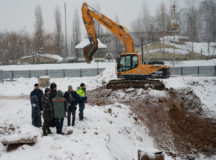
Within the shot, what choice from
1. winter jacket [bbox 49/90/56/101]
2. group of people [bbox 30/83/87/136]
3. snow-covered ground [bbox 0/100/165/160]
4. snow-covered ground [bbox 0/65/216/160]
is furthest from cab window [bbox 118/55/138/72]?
winter jacket [bbox 49/90/56/101]

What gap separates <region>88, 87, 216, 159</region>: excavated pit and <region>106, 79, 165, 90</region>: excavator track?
0.42 metres

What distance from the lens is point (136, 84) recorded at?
54.5 feet

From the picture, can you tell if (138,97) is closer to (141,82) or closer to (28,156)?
(141,82)

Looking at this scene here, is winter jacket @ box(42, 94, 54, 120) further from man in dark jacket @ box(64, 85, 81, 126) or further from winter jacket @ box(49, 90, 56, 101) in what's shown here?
man in dark jacket @ box(64, 85, 81, 126)

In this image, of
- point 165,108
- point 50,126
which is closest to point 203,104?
point 165,108

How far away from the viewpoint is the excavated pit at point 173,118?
11699 mm

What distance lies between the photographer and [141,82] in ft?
54.0

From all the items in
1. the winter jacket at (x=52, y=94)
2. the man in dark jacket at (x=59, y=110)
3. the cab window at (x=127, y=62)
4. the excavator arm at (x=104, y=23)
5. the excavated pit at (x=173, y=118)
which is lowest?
the excavated pit at (x=173, y=118)

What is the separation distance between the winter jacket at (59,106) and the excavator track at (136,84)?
28.7 feet

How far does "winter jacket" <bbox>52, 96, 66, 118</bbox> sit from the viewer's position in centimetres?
837

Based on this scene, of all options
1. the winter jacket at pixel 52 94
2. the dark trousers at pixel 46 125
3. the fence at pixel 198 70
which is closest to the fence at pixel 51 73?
the fence at pixel 198 70

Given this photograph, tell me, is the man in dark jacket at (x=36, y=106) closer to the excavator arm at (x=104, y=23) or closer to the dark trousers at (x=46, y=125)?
the dark trousers at (x=46, y=125)

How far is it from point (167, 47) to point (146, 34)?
13.2m

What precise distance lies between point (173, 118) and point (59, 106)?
27.1 feet
